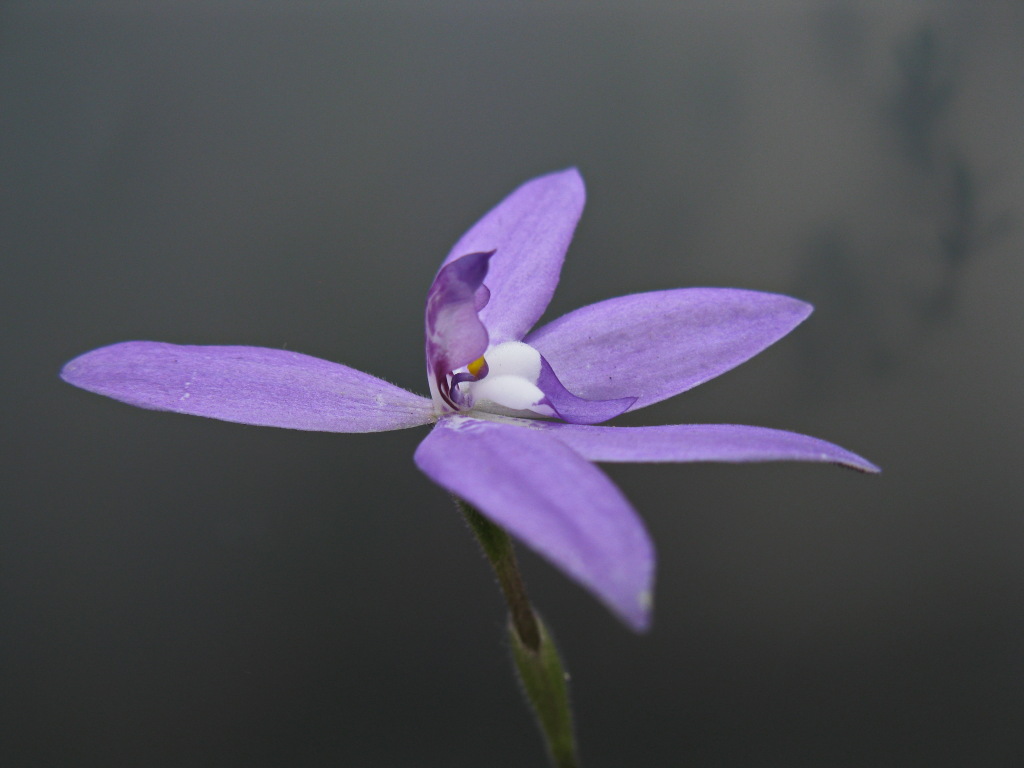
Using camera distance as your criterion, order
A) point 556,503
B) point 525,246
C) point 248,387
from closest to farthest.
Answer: point 556,503 < point 248,387 < point 525,246

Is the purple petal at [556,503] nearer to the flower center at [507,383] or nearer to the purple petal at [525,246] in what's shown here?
the flower center at [507,383]

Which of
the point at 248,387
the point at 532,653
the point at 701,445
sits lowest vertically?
the point at 532,653

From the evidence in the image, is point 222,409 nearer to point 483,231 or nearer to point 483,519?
point 483,519

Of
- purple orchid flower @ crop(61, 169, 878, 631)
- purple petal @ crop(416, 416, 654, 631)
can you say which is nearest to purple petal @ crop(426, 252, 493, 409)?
purple orchid flower @ crop(61, 169, 878, 631)

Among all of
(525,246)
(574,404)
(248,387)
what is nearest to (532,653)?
(574,404)

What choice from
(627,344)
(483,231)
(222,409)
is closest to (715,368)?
(627,344)

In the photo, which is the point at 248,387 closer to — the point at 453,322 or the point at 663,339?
the point at 453,322
